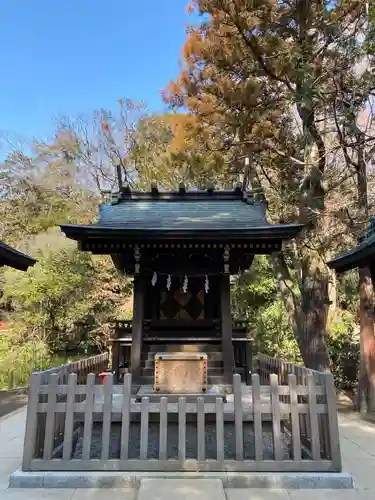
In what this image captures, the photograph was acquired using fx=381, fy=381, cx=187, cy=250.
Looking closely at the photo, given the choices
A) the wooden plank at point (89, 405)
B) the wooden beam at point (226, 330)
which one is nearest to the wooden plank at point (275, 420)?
the wooden plank at point (89, 405)

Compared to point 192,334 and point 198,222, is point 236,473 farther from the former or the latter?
point 198,222

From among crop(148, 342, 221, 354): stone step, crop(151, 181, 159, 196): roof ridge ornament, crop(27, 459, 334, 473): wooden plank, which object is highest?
crop(151, 181, 159, 196): roof ridge ornament

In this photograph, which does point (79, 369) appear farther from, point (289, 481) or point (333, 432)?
point (333, 432)

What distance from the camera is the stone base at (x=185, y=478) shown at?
387 cm

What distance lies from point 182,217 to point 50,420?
13.3 feet

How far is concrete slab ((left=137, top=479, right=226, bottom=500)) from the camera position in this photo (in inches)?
137

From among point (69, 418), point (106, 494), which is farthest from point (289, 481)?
point (69, 418)

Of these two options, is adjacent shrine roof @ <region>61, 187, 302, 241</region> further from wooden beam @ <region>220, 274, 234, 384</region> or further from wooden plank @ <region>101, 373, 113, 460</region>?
wooden plank @ <region>101, 373, 113, 460</region>

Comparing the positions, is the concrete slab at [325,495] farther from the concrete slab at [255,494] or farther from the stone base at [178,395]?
the stone base at [178,395]

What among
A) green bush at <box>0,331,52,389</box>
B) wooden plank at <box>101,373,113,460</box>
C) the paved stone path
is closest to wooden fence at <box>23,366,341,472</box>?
wooden plank at <box>101,373,113,460</box>

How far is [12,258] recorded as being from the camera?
6.50 meters

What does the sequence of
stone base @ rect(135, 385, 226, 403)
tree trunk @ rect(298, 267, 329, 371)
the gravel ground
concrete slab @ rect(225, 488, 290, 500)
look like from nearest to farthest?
concrete slab @ rect(225, 488, 290, 500)
the gravel ground
stone base @ rect(135, 385, 226, 403)
tree trunk @ rect(298, 267, 329, 371)

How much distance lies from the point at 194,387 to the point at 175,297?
2003 mm

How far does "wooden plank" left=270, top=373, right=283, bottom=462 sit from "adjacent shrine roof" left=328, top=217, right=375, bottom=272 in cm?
249
